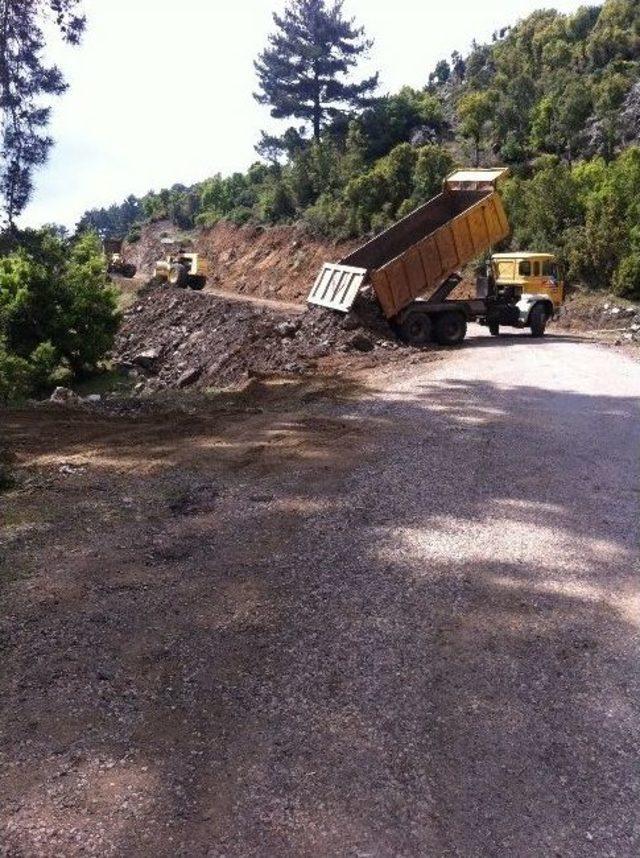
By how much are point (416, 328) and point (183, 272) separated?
73.9 feet

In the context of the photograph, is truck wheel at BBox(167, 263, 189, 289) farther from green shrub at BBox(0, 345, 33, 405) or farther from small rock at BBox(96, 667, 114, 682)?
small rock at BBox(96, 667, 114, 682)

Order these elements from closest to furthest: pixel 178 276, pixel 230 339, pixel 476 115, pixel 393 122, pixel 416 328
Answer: pixel 416 328 < pixel 230 339 < pixel 178 276 < pixel 476 115 < pixel 393 122

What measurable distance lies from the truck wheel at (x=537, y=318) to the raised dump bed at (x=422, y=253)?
7.94 feet

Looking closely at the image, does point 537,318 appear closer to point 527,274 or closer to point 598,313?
point 527,274

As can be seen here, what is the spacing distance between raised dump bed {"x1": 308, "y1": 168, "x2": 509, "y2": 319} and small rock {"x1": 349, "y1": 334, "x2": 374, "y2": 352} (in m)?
0.88

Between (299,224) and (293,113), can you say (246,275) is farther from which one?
(293,113)

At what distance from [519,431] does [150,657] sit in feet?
23.8

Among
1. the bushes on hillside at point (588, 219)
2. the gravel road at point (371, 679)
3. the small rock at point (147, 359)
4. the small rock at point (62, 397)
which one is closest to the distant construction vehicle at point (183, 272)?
the small rock at point (147, 359)

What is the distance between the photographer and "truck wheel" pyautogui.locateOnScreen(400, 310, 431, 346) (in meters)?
20.0

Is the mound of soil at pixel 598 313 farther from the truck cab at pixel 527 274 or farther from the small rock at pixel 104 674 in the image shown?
the small rock at pixel 104 674

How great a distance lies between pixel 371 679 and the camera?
16.5 ft

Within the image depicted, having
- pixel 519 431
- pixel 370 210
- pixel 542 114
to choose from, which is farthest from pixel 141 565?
pixel 542 114

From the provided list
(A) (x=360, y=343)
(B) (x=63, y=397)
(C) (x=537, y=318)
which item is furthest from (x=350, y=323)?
(B) (x=63, y=397)

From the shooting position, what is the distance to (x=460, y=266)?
20.0 meters
